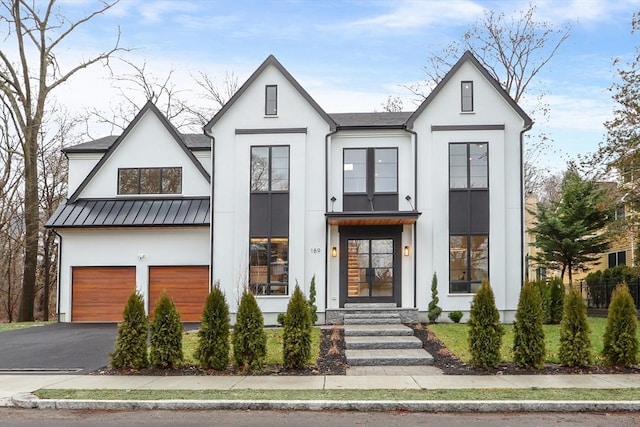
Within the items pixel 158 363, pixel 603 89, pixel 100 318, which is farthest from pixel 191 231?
pixel 603 89

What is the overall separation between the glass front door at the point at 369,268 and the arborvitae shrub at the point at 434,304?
1.35 meters

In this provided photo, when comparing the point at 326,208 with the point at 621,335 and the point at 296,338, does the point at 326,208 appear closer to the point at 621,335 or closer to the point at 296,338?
the point at 296,338

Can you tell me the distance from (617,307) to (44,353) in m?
12.3

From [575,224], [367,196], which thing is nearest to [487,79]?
[367,196]

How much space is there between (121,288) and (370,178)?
30.7ft

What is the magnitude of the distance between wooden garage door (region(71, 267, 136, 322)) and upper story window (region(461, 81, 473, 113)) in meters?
12.2

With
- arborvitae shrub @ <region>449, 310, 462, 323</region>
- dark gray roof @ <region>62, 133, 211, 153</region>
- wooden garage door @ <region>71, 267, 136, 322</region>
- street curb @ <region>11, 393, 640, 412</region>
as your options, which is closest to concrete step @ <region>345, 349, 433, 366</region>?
street curb @ <region>11, 393, 640, 412</region>

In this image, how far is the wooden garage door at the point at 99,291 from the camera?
20281 millimetres

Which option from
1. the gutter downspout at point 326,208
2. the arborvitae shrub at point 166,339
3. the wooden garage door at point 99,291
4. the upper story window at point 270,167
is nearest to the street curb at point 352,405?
the arborvitae shrub at point 166,339

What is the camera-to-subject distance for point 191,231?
2014cm

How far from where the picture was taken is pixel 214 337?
37.2 ft

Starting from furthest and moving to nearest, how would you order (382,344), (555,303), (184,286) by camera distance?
1. (184,286)
2. (555,303)
3. (382,344)

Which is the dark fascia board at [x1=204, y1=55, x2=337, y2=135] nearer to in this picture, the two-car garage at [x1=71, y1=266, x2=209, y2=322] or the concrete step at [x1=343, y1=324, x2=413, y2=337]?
the two-car garage at [x1=71, y1=266, x2=209, y2=322]

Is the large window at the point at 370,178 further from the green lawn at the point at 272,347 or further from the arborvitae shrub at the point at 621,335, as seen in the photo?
the arborvitae shrub at the point at 621,335
